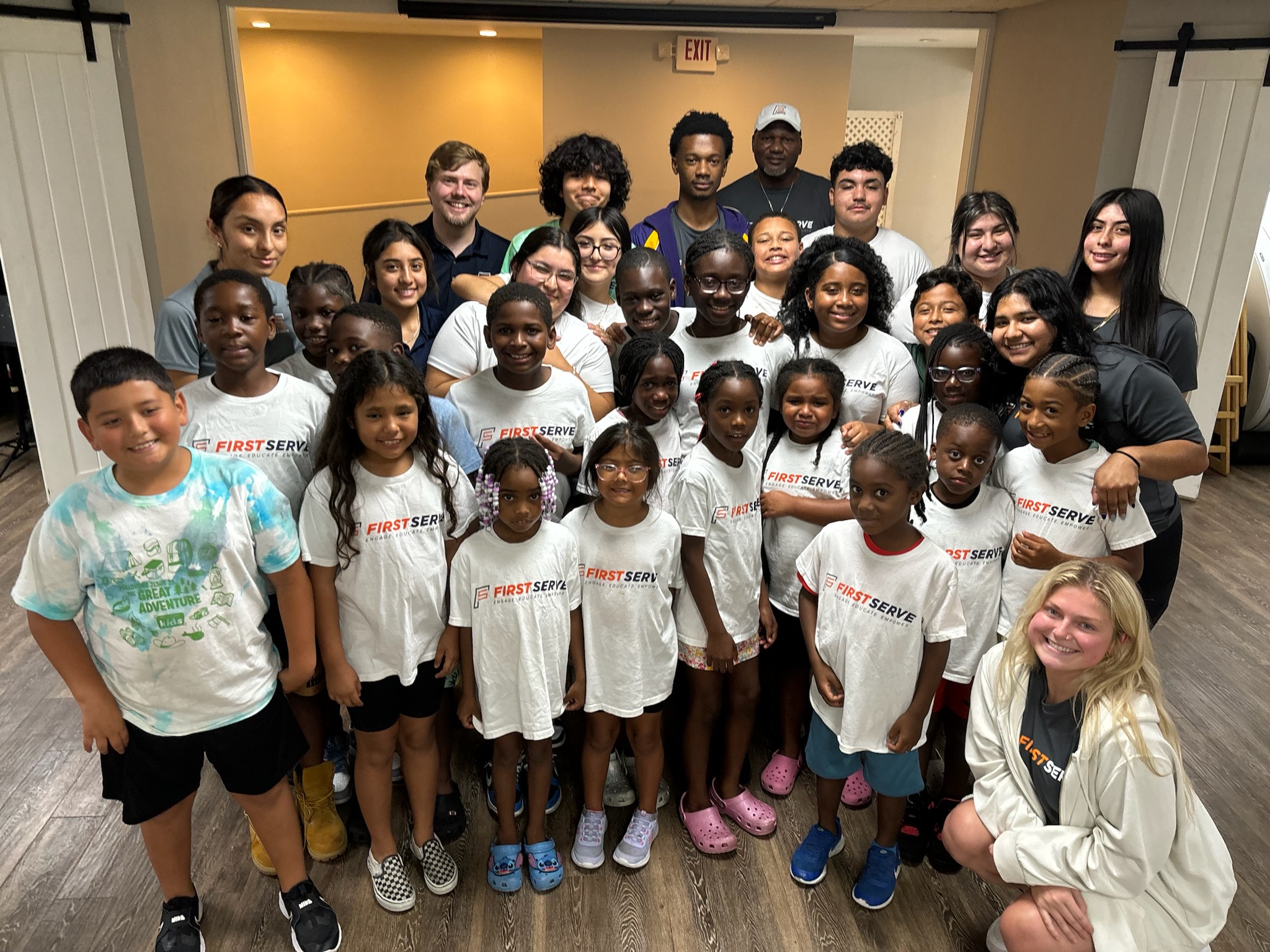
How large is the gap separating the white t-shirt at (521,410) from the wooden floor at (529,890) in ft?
3.10

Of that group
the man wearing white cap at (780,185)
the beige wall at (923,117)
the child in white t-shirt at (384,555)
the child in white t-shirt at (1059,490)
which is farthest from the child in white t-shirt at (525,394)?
the beige wall at (923,117)

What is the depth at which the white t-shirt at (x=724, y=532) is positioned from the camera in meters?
2.00

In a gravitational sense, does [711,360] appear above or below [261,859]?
above

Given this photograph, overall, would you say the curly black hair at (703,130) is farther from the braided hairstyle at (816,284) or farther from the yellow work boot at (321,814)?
the yellow work boot at (321,814)

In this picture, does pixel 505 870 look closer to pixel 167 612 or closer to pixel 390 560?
pixel 390 560

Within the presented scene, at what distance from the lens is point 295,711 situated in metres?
2.10

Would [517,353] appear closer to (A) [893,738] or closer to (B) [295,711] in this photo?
(B) [295,711]

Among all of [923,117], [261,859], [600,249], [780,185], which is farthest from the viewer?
[923,117]

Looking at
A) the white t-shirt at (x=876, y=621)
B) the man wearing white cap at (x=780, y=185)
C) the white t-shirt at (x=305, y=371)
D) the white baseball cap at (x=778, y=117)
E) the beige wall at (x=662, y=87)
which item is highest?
the beige wall at (x=662, y=87)

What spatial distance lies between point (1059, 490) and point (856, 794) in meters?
1.00

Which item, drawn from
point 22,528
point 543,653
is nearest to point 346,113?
point 22,528

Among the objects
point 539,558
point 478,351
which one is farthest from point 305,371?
point 539,558

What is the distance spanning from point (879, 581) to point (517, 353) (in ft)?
3.20

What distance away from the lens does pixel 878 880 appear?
6.71ft
